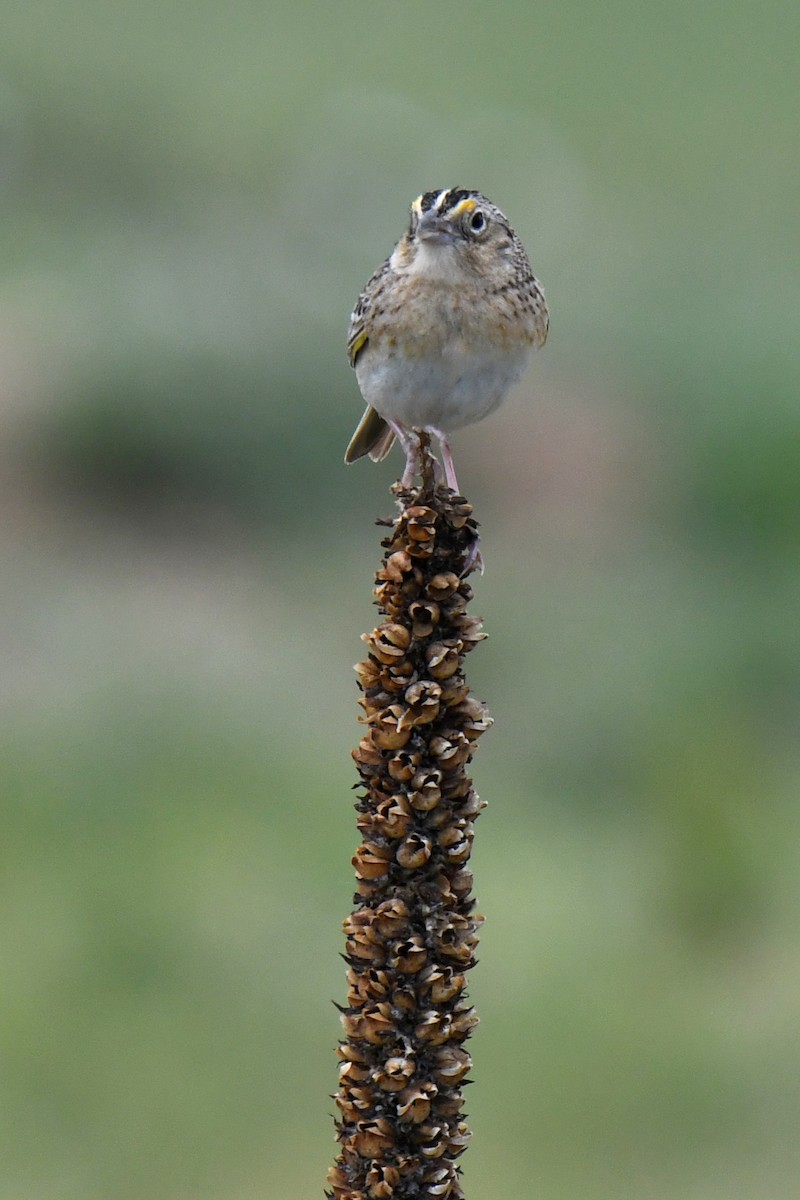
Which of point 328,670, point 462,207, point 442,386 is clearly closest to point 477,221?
point 462,207

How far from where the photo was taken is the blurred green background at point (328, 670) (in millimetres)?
13406

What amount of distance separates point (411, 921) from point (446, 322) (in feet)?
10.1

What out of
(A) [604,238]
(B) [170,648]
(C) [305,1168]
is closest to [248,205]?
(A) [604,238]

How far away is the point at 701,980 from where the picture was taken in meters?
15.5

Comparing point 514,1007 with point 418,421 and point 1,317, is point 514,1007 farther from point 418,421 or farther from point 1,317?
point 1,317

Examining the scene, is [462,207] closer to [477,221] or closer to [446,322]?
[477,221]

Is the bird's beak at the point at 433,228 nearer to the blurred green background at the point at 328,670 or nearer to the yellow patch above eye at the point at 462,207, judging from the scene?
the yellow patch above eye at the point at 462,207

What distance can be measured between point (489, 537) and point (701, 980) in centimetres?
688

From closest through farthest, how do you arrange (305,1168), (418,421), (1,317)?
(418,421) < (305,1168) < (1,317)

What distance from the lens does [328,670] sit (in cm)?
1966

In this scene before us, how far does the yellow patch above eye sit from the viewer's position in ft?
21.1

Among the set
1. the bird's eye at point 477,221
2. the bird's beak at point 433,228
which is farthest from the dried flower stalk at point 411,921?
the bird's eye at point 477,221

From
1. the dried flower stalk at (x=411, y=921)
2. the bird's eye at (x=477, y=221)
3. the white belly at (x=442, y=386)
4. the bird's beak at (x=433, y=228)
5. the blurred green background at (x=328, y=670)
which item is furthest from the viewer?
the blurred green background at (x=328, y=670)

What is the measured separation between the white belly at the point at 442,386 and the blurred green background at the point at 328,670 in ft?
23.2
